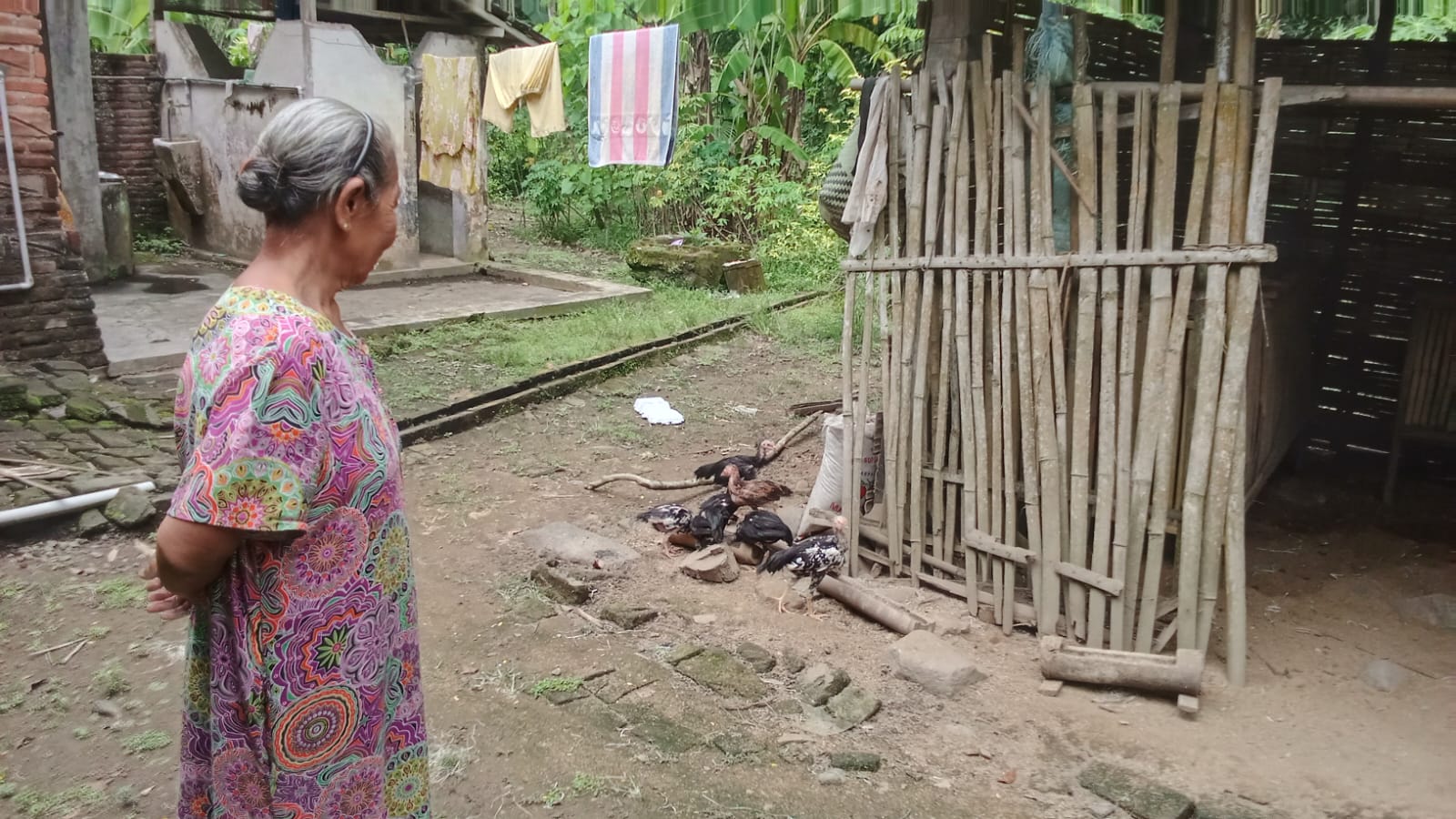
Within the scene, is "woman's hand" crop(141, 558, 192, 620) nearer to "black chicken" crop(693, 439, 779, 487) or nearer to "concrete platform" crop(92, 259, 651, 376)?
"black chicken" crop(693, 439, 779, 487)

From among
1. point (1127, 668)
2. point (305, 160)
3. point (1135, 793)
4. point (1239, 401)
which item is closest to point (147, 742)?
point (305, 160)

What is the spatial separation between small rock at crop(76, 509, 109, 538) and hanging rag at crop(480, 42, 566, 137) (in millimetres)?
7133

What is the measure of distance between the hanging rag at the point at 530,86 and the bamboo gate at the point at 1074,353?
7.29 meters

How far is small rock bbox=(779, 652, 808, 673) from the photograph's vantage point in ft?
12.7

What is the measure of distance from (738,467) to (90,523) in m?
3.19

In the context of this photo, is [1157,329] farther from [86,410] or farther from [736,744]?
[86,410]

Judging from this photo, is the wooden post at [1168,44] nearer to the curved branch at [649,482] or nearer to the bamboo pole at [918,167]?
the bamboo pole at [918,167]

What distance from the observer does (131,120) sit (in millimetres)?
12398

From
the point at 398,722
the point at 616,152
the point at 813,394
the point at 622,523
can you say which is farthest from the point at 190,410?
the point at 616,152

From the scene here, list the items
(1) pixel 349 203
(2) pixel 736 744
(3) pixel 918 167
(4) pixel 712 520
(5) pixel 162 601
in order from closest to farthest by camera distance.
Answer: (1) pixel 349 203 → (5) pixel 162 601 → (2) pixel 736 744 → (3) pixel 918 167 → (4) pixel 712 520

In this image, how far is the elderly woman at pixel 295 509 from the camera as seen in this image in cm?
159

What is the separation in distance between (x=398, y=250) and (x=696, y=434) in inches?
236

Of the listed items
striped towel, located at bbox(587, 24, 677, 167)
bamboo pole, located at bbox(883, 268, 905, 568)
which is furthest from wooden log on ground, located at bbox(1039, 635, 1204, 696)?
striped towel, located at bbox(587, 24, 677, 167)

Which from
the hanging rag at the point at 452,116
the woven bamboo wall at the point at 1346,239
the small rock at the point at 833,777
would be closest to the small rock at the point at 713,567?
the small rock at the point at 833,777
